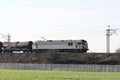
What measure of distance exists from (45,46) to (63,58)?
5877mm

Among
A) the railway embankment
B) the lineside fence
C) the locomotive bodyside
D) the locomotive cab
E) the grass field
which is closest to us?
the grass field

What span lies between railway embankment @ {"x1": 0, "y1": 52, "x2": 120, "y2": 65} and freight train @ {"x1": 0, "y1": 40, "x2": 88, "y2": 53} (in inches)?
62.7

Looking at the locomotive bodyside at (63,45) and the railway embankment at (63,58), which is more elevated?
the locomotive bodyside at (63,45)

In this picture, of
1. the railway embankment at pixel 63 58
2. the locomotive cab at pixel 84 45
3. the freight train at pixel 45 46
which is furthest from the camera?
the freight train at pixel 45 46

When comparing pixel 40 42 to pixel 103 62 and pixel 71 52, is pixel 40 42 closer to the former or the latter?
pixel 71 52

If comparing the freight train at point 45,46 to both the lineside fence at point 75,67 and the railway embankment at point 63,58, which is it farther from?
the lineside fence at point 75,67

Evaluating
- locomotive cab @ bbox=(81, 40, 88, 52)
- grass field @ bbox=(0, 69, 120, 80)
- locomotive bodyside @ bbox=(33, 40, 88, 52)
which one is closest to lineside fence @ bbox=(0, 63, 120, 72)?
locomotive bodyside @ bbox=(33, 40, 88, 52)

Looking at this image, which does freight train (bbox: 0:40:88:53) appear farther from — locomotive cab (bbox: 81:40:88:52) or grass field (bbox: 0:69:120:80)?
grass field (bbox: 0:69:120:80)

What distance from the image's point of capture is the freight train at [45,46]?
8712 centimetres

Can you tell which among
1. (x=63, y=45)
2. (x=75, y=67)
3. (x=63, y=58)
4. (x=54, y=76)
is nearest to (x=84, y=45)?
(x=63, y=45)

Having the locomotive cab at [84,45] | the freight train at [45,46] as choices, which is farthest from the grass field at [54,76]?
the freight train at [45,46]

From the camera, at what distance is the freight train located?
87125 millimetres

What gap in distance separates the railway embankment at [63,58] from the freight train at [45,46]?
159cm

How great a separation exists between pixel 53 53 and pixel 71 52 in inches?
146
